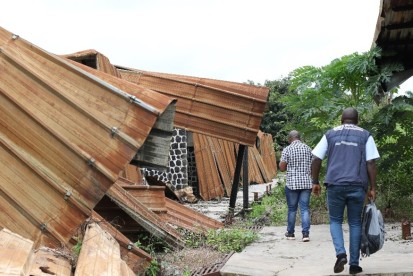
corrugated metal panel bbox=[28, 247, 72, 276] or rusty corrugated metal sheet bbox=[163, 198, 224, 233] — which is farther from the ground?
corrugated metal panel bbox=[28, 247, 72, 276]

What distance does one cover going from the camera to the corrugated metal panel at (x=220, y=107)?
37.8 ft

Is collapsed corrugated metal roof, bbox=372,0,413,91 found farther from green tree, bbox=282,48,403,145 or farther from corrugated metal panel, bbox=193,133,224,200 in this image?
corrugated metal panel, bbox=193,133,224,200

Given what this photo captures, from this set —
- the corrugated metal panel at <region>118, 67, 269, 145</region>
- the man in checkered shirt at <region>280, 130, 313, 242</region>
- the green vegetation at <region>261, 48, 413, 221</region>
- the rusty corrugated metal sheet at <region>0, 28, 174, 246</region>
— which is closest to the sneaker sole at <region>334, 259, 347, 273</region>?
the rusty corrugated metal sheet at <region>0, 28, 174, 246</region>

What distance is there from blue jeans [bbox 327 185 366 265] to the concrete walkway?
27 centimetres

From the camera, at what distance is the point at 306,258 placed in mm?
8000

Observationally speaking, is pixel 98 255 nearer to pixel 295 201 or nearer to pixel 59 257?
pixel 59 257

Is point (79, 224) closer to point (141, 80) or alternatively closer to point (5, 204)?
point (5, 204)

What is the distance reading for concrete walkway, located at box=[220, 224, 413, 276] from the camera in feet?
22.5

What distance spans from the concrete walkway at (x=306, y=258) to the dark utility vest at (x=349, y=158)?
0.98 metres

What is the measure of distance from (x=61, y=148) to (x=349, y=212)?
3234mm

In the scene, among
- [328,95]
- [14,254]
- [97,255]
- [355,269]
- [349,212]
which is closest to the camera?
[14,254]

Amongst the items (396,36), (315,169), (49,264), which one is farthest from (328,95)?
(49,264)

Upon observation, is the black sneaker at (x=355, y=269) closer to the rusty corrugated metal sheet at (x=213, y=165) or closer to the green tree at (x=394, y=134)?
the green tree at (x=394, y=134)

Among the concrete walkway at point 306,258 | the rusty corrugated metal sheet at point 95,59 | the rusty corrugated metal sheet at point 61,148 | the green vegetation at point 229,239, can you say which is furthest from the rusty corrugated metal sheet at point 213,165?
the rusty corrugated metal sheet at point 61,148
